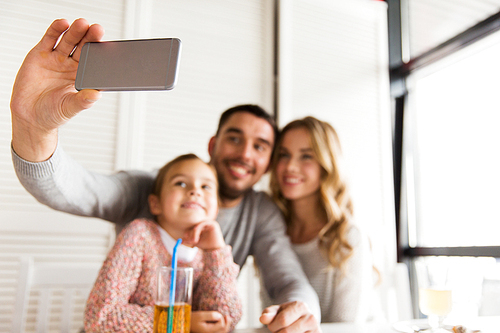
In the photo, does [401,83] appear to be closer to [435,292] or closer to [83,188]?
[435,292]

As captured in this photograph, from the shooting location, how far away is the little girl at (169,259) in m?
0.87

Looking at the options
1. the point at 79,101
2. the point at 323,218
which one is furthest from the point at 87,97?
the point at 323,218

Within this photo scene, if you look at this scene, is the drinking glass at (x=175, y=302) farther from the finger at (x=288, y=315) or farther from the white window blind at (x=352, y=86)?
the white window blind at (x=352, y=86)

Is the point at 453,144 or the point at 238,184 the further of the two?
the point at 453,144

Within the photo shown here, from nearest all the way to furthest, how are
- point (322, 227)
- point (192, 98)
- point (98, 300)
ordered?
point (98, 300) → point (322, 227) → point (192, 98)

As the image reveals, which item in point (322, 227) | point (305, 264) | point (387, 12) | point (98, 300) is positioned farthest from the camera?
point (387, 12)

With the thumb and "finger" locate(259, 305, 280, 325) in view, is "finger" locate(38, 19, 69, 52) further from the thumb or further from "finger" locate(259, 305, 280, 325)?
"finger" locate(259, 305, 280, 325)

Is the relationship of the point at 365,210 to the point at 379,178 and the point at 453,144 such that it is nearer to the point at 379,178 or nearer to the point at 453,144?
the point at 379,178

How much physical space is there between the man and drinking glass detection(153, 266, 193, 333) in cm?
14

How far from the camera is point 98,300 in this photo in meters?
0.88

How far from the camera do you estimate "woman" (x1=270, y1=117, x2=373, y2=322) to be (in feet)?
4.45

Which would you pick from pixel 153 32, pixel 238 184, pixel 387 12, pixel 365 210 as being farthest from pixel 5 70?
pixel 387 12

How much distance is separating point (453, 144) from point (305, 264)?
133 centimetres

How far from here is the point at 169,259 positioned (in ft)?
3.46
